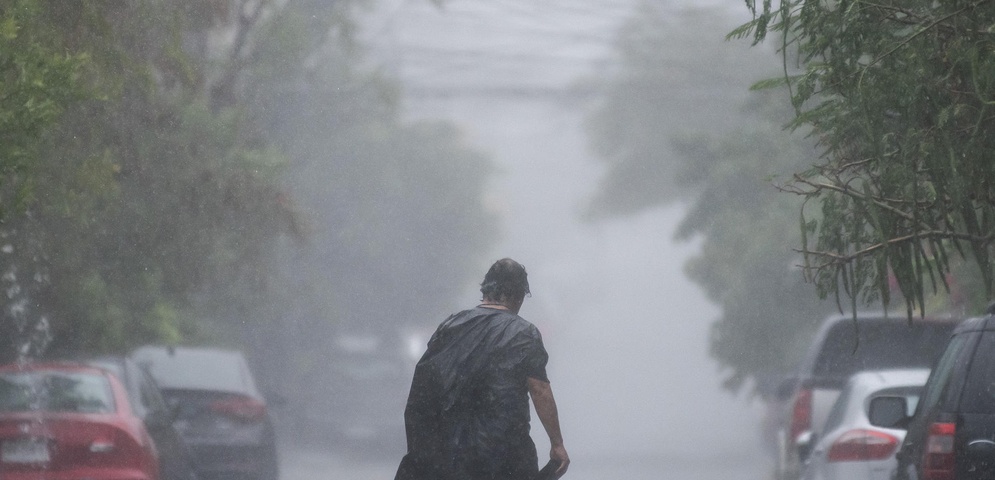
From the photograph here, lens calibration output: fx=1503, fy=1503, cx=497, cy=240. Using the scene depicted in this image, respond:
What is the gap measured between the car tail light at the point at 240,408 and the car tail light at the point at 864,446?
651cm

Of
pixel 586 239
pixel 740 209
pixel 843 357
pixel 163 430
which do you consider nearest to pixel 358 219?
pixel 740 209

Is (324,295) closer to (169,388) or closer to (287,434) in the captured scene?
(287,434)

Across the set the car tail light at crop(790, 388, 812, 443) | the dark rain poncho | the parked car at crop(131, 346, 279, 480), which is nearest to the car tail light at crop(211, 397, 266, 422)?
the parked car at crop(131, 346, 279, 480)

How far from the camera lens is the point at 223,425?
13617mm

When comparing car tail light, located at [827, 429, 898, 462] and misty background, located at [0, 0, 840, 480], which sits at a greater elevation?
misty background, located at [0, 0, 840, 480]

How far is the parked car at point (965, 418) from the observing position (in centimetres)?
580

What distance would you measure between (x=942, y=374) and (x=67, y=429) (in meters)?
5.60

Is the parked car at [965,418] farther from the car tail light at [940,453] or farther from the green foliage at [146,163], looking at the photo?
the green foliage at [146,163]

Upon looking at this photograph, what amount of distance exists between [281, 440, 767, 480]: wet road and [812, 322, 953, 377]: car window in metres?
5.84

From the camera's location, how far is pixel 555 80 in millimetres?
28375

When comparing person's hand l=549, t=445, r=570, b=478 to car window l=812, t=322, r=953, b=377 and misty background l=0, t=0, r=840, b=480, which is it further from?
car window l=812, t=322, r=953, b=377

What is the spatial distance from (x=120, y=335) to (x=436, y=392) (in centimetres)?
828

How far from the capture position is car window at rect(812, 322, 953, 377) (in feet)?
39.8

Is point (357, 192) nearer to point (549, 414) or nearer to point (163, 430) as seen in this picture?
point (163, 430)
